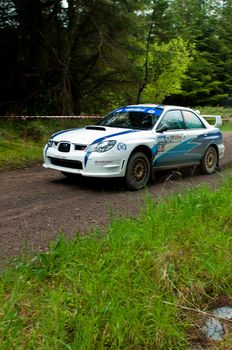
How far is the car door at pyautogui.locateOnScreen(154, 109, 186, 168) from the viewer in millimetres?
8656

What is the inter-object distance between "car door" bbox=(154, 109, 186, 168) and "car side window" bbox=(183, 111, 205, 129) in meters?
0.18

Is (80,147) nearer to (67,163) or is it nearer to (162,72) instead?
(67,163)

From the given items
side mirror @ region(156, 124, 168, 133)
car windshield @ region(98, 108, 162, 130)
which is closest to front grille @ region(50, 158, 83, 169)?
car windshield @ region(98, 108, 162, 130)

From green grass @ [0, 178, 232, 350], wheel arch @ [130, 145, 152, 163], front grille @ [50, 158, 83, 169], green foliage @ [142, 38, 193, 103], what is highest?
green foliage @ [142, 38, 193, 103]

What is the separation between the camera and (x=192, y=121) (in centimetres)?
985

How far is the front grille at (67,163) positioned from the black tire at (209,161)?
357 cm

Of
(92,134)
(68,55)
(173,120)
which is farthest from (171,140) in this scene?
(68,55)

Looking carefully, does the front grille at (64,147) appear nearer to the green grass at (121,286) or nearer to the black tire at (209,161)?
the green grass at (121,286)

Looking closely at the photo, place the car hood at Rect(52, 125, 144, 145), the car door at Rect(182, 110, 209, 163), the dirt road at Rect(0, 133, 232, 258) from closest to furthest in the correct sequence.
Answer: the dirt road at Rect(0, 133, 232, 258) < the car hood at Rect(52, 125, 144, 145) < the car door at Rect(182, 110, 209, 163)

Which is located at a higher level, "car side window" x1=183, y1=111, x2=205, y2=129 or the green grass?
"car side window" x1=183, y1=111, x2=205, y2=129

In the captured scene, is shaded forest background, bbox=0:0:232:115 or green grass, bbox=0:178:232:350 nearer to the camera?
green grass, bbox=0:178:232:350

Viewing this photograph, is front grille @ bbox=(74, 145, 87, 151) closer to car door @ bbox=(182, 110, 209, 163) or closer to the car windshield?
the car windshield

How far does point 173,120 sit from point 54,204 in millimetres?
3508

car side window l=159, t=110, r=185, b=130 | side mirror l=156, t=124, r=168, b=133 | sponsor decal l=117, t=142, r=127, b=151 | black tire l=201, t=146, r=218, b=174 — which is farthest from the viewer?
black tire l=201, t=146, r=218, b=174
